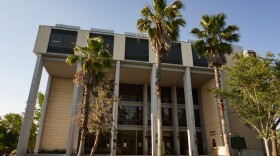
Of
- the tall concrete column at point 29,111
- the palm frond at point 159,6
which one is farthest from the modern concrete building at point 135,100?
the palm frond at point 159,6

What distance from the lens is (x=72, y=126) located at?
23.9 meters

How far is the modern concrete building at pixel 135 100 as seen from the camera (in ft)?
86.3

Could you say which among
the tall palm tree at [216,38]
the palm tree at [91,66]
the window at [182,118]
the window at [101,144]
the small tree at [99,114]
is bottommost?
the window at [101,144]

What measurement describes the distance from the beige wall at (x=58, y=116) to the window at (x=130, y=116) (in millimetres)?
7177

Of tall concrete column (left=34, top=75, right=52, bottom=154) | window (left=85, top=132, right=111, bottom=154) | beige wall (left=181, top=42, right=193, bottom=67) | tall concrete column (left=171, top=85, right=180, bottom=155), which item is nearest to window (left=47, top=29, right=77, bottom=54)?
tall concrete column (left=34, top=75, right=52, bottom=154)

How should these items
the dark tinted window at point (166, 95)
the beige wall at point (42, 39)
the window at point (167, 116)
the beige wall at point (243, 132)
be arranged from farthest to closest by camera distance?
the dark tinted window at point (166, 95) → the window at point (167, 116) → the beige wall at point (243, 132) → the beige wall at point (42, 39)

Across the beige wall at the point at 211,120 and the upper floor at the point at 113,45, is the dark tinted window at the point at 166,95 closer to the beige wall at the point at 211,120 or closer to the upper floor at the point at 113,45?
the beige wall at the point at 211,120


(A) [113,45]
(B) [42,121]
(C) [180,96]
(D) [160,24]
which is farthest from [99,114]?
(C) [180,96]

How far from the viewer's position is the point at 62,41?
1062 inches

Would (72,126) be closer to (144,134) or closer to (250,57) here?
(144,134)

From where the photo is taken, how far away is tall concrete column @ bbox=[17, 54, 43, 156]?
72.8ft

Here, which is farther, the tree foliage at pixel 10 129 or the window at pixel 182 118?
the tree foliage at pixel 10 129

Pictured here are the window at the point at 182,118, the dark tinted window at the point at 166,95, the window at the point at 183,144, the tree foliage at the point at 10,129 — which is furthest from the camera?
the tree foliage at the point at 10,129

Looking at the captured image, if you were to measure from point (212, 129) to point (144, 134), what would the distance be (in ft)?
30.5
